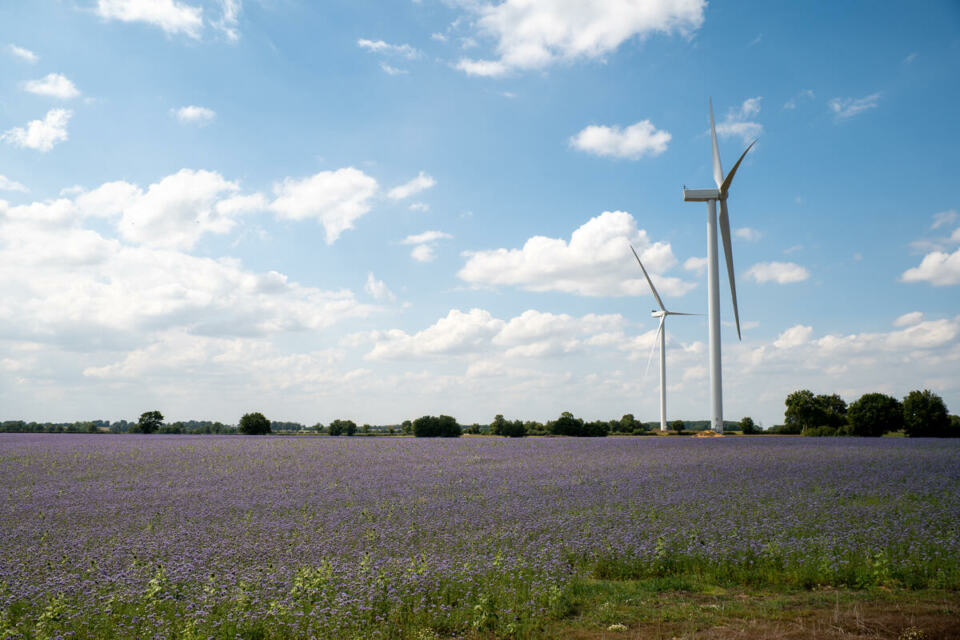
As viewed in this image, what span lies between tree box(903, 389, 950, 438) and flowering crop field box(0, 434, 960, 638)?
42164 mm

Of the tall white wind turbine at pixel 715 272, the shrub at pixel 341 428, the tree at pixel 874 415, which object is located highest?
the tall white wind turbine at pixel 715 272

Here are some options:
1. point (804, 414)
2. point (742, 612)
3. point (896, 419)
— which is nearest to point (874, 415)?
point (896, 419)

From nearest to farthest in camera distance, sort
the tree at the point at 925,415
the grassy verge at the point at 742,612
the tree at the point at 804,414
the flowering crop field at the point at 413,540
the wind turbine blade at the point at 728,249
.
A: the grassy verge at the point at 742,612 → the flowering crop field at the point at 413,540 → the wind turbine blade at the point at 728,249 → the tree at the point at 925,415 → the tree at the point at 804,414

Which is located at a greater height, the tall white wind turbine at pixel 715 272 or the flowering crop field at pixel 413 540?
the tall white wind turbine at pixel 715 272

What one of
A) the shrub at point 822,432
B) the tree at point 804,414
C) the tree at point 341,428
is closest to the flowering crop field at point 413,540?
the tree at point 341,428

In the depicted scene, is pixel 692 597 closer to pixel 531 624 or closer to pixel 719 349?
pixel 531 624

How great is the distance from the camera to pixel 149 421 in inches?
2051

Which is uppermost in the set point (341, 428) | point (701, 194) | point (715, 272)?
point (701, 194)

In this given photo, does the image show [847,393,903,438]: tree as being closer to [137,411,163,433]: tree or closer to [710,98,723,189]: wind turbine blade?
[710,98,723,189]: wind turbine blade

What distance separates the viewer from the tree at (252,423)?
53906 millimetres

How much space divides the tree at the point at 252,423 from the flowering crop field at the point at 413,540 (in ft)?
101

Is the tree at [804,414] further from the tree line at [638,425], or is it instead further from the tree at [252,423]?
the tree at [252,423]

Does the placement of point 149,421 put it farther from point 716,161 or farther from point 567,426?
point 716,161

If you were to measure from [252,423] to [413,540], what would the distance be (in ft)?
154
